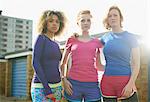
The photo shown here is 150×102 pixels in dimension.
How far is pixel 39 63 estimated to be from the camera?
3.07 meters

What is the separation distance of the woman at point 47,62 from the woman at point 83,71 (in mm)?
145

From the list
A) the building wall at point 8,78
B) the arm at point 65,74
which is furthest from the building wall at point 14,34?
the arm at point 65,74

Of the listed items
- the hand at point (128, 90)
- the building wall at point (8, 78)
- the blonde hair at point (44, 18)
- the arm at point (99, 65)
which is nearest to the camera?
the hand at point (128, 90)

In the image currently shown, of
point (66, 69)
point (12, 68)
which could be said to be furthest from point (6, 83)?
point (66, 69)

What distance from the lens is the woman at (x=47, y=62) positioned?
307cm

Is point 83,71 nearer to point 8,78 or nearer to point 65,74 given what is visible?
point 65,74

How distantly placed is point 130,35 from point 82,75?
0.65 m

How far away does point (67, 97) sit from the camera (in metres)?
3.35

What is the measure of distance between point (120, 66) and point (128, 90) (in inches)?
10.0

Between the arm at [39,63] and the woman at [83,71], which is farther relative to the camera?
the woman at [83,71]

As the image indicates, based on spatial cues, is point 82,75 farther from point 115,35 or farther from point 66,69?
point 115,35

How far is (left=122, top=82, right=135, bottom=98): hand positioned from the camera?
3.04 m

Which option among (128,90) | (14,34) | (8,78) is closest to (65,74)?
(128,90)

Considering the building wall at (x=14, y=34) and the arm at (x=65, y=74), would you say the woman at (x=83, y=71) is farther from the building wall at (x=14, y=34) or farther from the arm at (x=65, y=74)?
the building wall at (x=14, y=34)
